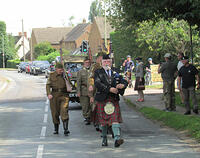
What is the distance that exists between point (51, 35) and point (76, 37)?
17772 mm

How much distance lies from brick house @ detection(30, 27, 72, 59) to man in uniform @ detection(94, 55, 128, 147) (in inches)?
4374

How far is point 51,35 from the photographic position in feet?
406

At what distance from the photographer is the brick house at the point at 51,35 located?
12138 cm

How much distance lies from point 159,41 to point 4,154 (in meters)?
28.4

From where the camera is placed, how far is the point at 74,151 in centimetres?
936

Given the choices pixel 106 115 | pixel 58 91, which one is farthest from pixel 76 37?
pixel 106 115

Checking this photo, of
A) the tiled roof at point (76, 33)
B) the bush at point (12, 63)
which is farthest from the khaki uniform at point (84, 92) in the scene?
the tiled roof at point (76, 33)

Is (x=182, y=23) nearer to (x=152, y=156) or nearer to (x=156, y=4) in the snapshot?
(x=156, y=4)

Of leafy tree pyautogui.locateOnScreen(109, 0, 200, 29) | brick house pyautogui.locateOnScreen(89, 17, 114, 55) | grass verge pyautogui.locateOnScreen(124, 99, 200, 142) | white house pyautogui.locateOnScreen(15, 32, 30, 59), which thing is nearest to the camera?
grass verge pyautogui.locateOnScreen(124, 99, 200, 142)

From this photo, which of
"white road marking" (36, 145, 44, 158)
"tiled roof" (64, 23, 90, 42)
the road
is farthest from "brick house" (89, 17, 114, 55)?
"white road marking" (36, 145, 44, 158)

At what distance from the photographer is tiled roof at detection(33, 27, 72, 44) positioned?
12181cm

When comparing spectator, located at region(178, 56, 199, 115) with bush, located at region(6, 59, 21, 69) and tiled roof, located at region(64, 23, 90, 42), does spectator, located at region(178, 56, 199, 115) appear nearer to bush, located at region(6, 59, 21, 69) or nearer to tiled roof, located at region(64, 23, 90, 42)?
bush, located at region(6, 59, 21, 69)

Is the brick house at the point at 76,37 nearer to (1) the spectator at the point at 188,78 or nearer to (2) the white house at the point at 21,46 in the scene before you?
(2) the white house at the point at 21,46

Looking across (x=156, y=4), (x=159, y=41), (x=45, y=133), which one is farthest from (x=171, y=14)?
(x=159, y=41)
